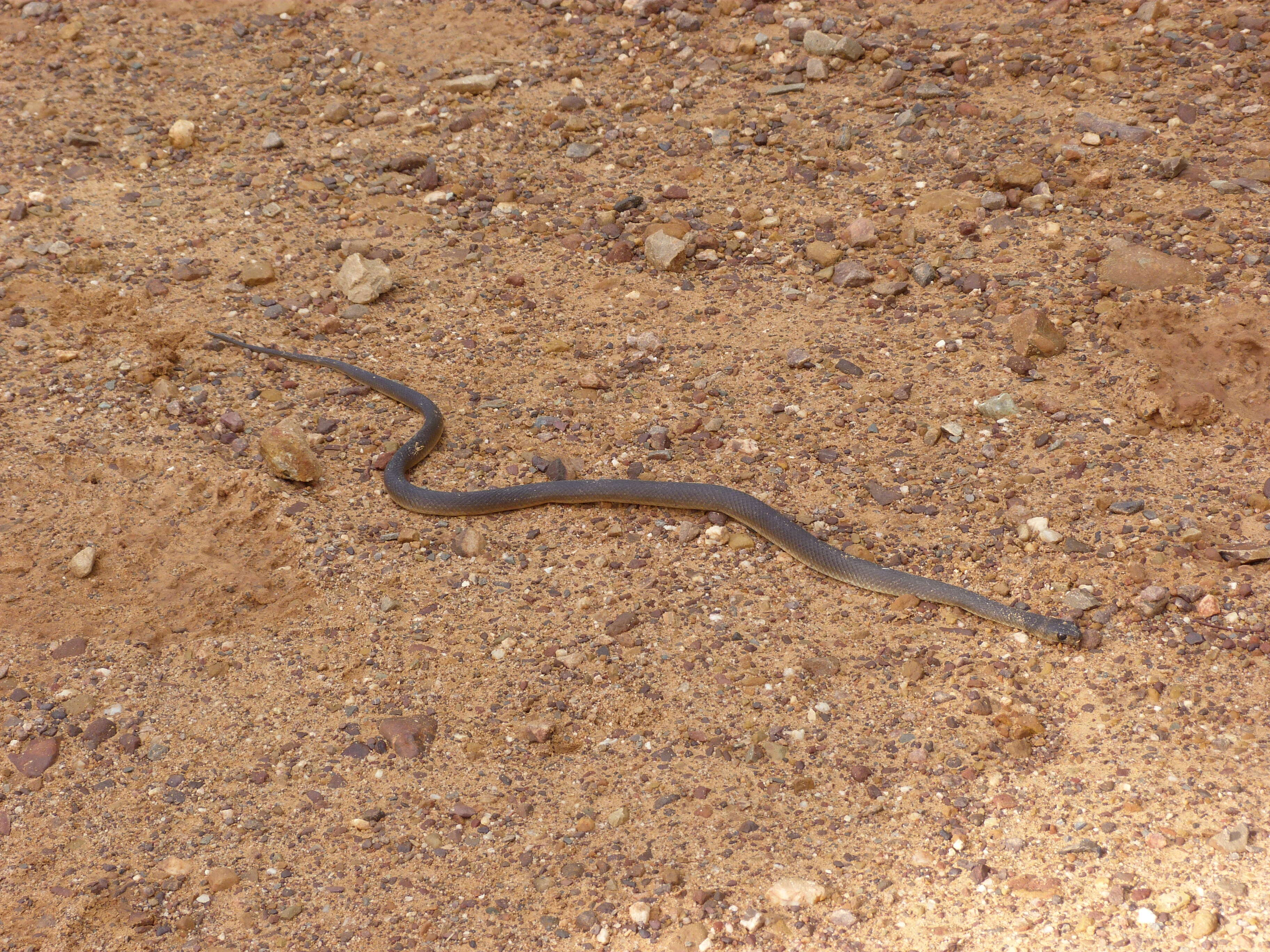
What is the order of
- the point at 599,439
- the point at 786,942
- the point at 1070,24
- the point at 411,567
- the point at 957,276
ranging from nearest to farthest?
the point at 786,942
the point at 411,567
the point at 599,439
the point at 957,276
the point at 1070,24

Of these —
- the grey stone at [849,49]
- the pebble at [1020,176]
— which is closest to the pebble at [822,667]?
the pebble at [1020,176]

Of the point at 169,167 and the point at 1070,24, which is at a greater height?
the point at 1070,24

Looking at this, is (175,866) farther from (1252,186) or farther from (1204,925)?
(1252,186)

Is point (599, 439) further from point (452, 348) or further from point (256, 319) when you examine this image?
point (256, 319)

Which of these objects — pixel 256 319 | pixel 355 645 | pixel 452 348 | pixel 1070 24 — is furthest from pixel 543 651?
pixel 1070 24

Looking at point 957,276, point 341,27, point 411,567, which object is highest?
point 341,27

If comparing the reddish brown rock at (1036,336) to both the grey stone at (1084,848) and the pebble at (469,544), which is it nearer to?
the grey stone at (1084,848)
